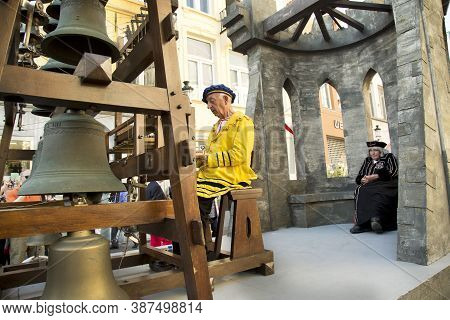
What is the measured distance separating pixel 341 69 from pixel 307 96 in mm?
813

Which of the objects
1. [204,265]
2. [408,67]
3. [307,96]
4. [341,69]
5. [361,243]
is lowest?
[361,243]

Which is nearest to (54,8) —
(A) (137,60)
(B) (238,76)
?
(A) (137,60)

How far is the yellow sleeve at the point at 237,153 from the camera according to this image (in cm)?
287

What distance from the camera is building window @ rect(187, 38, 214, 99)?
1420 cm

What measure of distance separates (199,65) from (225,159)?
12.5 metres

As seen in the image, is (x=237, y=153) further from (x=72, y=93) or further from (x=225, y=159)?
(x=72, y=93)

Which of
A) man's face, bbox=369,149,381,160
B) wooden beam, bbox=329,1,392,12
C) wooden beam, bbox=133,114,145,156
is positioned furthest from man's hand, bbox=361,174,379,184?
wooden beam, bbox=133,114,145,156

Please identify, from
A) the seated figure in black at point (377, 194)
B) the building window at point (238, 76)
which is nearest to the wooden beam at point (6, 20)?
the seated figure in black at point (377, 194)

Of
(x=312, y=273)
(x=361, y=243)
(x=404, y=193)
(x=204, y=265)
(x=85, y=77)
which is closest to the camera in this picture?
(x=85, y=77)

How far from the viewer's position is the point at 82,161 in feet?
5.51

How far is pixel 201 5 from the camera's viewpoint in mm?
15453

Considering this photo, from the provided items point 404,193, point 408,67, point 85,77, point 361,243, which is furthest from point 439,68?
point 85,77

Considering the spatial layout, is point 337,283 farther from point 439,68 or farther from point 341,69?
point 341,69

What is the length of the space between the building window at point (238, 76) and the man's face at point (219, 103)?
12575 millimetres
